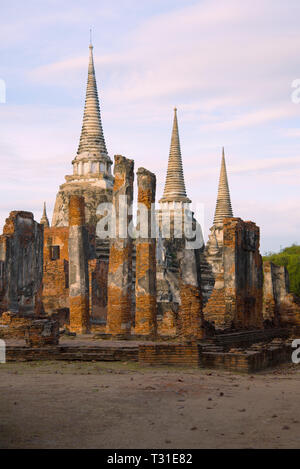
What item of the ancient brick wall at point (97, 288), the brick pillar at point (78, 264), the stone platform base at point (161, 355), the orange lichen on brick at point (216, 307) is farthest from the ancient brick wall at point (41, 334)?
the ancient brick wall at point (97, 288)

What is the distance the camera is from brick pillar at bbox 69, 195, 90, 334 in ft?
61.6

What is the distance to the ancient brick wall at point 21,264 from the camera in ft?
61.2

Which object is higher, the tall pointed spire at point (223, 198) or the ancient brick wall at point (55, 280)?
the tall pointed spire at point (223, 198)

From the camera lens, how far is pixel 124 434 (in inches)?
231

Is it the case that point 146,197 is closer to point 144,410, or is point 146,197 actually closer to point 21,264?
point 21,264

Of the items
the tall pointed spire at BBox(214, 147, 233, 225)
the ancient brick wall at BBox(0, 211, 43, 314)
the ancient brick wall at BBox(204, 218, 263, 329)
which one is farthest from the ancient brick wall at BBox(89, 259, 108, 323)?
the tall pointed spire at BBox(214, 147, 233, 225)

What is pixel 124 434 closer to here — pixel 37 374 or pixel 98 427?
pixel 98 427

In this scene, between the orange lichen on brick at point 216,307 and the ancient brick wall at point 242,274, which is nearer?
the ancient brick wall at point 242,274

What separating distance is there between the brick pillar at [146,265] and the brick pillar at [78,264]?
5.97 ft

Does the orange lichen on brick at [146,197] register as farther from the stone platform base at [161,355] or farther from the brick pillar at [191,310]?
the stone platform base at [161,355]

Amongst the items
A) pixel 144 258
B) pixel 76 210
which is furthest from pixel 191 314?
pixel 76 210

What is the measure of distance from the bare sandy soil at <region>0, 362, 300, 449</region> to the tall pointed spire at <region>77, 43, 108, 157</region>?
113 ft

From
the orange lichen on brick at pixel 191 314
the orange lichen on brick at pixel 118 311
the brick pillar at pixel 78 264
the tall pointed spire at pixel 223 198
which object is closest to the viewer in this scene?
the orange lichen on brick at pixel 191 314

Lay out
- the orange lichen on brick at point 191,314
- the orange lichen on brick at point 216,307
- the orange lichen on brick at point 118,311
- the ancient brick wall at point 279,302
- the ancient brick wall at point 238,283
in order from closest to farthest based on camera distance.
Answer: the orange lichen on brick at point 191,314 < the orange lichen on brick at point 118,311 < the ancient brick wall at point 238,283 < the orange lichen on brick at point 216,307 < the ancient brick wall at point 279,302
